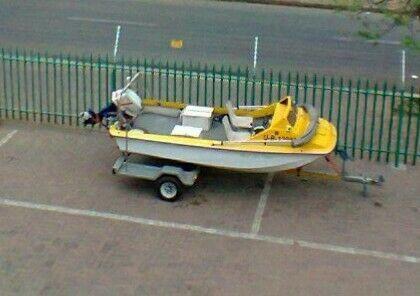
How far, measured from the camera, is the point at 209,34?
15742mm

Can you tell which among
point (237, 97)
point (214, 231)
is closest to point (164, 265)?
point (214, 231)

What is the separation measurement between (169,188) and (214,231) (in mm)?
806

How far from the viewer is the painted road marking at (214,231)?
5770mm

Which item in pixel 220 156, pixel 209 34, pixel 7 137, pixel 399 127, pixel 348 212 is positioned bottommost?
pixel 348 212

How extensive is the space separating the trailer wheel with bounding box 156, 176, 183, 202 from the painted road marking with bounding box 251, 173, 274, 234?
877 mm

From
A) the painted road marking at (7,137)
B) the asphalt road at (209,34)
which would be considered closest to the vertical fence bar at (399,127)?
the asphalt road at (209,34)

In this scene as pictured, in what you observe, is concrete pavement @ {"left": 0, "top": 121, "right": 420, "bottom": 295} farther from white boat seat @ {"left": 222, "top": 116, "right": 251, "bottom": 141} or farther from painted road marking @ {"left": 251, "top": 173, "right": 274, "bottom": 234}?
white boat seat @ {"left": 222, "top": 116, "right": 251, "bottom": 141}

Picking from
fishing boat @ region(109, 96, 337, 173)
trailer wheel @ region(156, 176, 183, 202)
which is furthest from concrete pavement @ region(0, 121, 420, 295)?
fishing boat @ region(109, 96, 337, 173)

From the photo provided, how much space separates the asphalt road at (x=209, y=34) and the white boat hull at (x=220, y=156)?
6.63 meters

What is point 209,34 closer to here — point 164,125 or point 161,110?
point 161,110

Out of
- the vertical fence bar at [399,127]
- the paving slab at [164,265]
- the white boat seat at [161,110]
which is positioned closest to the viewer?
the paving slab at [164,265]

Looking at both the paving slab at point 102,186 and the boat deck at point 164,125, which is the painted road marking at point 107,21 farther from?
the boat deck at point 164,125

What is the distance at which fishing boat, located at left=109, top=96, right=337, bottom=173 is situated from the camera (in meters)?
6.30

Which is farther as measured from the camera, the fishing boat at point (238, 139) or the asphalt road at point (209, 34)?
the asphalt road at point (209, 34)
